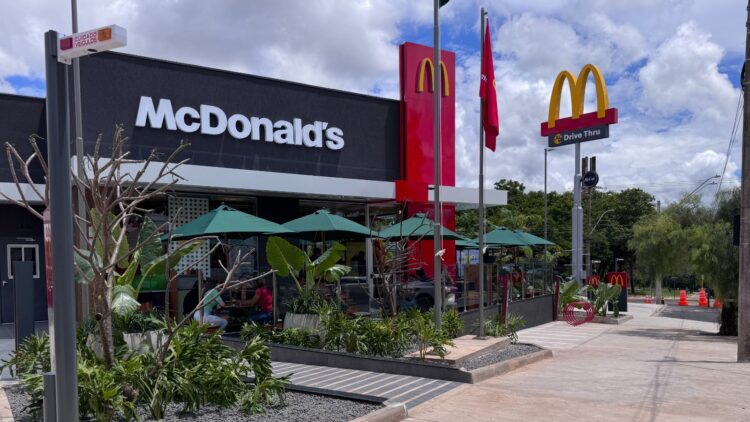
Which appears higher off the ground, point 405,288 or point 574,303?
point 405,288

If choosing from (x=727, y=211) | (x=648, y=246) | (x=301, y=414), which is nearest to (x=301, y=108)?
(x=727, y=211)

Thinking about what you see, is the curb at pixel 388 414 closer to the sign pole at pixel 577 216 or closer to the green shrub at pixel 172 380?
the green shrub at pixel 172 380

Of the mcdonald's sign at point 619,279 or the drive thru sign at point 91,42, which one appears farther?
the mcdonald's sign at point 619,279

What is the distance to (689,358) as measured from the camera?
1302 centimetres

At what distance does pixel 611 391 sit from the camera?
8.96 meters

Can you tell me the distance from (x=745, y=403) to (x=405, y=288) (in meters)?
7.73

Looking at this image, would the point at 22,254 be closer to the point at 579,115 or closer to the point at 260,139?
the point at 260,139

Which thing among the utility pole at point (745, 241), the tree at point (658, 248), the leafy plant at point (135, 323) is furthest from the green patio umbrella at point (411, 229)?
the tree at point (658, 248)

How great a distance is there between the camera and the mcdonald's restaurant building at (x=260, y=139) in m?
17.1

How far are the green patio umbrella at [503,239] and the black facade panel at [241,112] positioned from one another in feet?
13.7

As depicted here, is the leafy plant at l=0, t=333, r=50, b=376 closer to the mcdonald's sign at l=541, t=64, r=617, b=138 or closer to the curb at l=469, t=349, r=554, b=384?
the curb at l=469, t=349, r=554, b=384

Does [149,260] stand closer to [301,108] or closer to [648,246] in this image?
[301,108]

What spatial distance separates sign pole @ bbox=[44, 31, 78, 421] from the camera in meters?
4.21

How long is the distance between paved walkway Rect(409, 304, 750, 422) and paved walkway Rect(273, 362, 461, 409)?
258 mm
